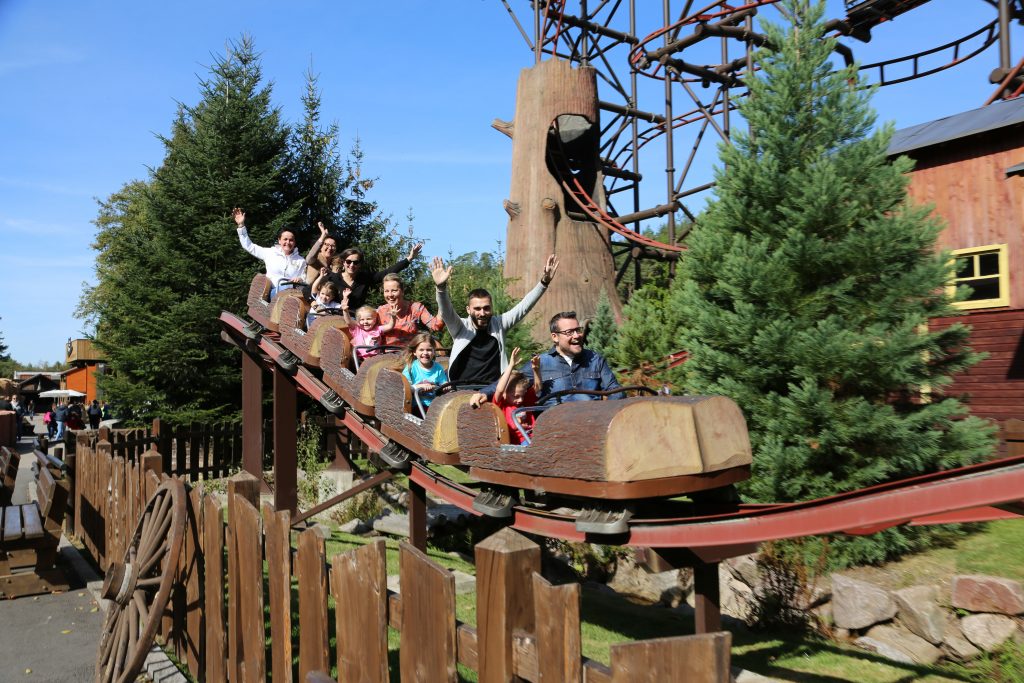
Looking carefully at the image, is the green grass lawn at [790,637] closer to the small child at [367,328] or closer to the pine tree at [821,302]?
the pine tree at [821,302]

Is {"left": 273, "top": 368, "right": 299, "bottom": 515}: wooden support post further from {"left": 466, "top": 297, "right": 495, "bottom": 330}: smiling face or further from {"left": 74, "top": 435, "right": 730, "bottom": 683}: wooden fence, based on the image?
{"left": 74, "top": 435, "right": 730, "bottom": 683}: wooden fence

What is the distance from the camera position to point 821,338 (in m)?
5.60

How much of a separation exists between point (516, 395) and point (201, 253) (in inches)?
402

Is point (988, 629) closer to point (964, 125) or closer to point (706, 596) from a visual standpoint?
point (706, 596)

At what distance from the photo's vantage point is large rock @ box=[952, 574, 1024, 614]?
4516 mm

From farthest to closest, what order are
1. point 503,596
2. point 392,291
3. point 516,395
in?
point 392,291, point 516,395, point 503,596

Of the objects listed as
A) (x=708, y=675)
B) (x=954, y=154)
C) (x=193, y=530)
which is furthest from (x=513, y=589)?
(x=954, y=154)

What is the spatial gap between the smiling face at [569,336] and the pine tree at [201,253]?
9.27 m

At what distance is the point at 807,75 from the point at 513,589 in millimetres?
5882

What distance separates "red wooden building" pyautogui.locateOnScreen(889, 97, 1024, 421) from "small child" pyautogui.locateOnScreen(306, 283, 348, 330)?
655cm

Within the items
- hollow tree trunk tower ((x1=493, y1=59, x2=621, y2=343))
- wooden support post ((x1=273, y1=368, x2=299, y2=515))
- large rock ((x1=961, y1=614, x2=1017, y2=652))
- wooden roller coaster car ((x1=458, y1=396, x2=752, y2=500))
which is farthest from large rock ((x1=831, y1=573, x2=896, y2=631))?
hollow tree trunk tower ((x1=493, y1=59, x2=621, y2=343))

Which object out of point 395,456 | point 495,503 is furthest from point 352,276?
point 495,503

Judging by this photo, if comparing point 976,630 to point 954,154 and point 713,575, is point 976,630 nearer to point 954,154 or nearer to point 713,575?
point 713,575

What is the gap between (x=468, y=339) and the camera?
482 cm
